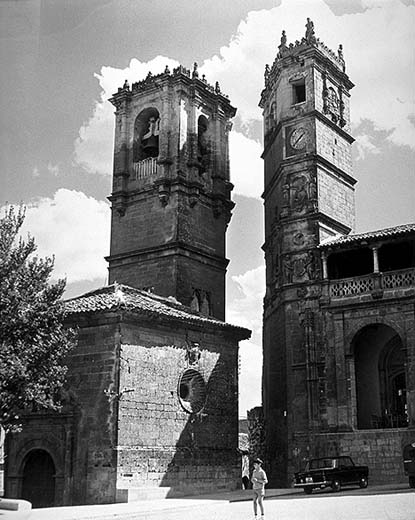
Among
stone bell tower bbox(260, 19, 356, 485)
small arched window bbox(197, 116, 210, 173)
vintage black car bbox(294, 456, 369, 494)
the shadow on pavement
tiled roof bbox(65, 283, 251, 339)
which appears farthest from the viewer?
small arched window bbox(197, 116, 210, 173)

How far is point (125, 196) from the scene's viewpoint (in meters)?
37.7

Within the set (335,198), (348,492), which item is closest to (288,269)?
(335,198)

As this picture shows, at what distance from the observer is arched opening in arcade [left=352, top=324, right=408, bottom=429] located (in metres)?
33.1

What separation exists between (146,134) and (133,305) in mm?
15887

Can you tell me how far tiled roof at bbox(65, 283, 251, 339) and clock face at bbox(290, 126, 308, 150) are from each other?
35.7ft

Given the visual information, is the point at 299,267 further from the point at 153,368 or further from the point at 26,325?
the point at 26,325

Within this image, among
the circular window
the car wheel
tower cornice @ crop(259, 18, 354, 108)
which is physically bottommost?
the car wheel

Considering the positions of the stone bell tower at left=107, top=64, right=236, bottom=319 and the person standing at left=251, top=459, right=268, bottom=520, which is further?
the stone bell tower at left=107, top=64, right=236, bottom=319

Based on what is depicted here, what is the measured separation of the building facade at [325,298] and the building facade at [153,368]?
404 cm

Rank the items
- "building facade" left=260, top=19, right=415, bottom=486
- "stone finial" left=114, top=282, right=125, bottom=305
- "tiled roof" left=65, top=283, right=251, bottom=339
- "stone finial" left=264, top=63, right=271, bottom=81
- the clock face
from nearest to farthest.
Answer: "tiled roof" left=65, top=283, right=251, bottom=339 < "stone finial" left=114, top=282, right=125, bottom=305 < "building facade" left=260, top=19, right=415, bottom=486 < the clock face < "stone finial" left=264, top=63, right=271, bottom=81

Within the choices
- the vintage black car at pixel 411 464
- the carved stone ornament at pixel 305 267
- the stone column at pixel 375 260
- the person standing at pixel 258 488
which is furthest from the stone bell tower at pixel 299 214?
the person standing at pixel 258 488

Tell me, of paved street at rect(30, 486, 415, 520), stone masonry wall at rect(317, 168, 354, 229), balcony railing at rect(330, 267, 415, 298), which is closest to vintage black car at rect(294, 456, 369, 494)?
paved street at rect(30, 486, 415, 520)

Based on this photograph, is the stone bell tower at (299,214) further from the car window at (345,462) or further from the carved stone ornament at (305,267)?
the car window at (345,462)

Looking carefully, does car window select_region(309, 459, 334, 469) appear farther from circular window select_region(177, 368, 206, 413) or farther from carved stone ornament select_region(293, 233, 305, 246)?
carved stone ornament select_region(293, 233, 305, 246)
